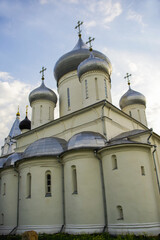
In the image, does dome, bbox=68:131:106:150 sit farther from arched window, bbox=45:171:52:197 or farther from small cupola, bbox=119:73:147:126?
small cupola, bbox=119:73:147:126

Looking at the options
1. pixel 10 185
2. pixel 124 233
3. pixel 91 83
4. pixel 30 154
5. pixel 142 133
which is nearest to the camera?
pixel 124 233

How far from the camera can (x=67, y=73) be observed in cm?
1806

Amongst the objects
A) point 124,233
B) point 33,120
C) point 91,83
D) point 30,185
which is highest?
point 91,83

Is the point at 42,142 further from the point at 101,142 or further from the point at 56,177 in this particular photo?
the point at 101,142

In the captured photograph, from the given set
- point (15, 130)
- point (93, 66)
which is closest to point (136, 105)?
point (93, 66)

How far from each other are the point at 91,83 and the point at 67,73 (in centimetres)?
360

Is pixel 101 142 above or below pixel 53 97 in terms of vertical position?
below

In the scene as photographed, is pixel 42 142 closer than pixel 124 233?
No

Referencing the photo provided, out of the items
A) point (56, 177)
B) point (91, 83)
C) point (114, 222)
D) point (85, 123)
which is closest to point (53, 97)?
point (91, 83)

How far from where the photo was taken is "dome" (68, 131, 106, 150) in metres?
11.4

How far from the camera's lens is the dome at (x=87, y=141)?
1140cm

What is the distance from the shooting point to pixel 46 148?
12500 mm

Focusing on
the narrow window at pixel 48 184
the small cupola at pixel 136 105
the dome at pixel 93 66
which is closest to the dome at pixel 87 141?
the narrow window at pixel 48 184

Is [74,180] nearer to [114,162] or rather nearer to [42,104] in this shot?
[114,162]
